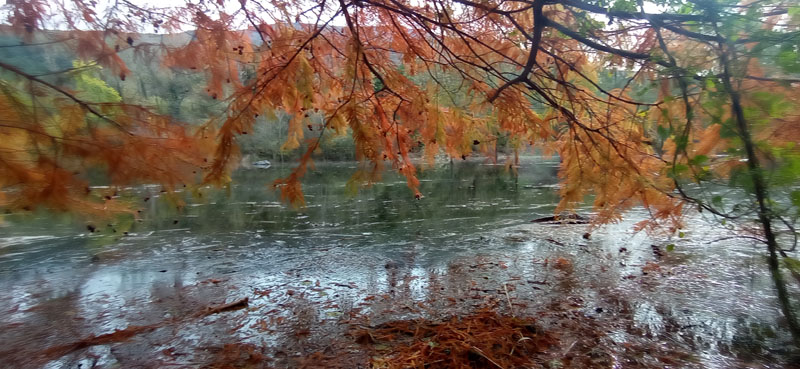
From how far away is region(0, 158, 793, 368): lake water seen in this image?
10.9 ft

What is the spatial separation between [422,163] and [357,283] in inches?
64.4

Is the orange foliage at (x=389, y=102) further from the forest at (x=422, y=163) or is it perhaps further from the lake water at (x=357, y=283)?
the lake water at (x=357, y=283)

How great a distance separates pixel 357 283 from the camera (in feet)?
16.3

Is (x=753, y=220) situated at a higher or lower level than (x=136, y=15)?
lower

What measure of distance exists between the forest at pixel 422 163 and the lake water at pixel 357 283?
4 centimetres

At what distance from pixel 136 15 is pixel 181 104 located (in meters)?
1.18

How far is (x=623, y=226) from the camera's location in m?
8.02

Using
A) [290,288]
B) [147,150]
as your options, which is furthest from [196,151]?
[290,288]

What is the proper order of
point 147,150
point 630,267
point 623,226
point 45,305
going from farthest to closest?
point 623,226, point 630,267, point 45,305, point 147,150

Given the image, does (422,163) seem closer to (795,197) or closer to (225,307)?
(225,307)

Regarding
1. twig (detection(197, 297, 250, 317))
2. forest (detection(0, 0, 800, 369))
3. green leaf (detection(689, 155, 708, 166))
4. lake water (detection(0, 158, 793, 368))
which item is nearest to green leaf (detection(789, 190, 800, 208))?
forest (detection(0, 0, 800, 369))

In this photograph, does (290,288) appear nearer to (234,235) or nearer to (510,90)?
(510,90)

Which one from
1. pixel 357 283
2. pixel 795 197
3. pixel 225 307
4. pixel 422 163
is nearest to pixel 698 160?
pixel 795 197

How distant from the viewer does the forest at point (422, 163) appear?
2963 millimetres
